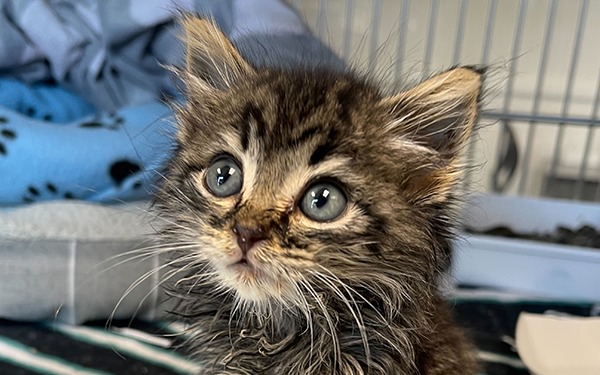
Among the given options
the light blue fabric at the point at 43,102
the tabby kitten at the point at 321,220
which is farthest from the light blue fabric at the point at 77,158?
the tabby kitten at the point at 321,220

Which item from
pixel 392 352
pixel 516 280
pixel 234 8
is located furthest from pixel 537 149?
pixel 392 352

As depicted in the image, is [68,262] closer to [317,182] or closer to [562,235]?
[317,182]

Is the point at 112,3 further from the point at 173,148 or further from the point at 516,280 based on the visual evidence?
the point at 516,280

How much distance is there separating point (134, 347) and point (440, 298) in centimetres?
69

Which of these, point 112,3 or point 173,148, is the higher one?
point 112,3

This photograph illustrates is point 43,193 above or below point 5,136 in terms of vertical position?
below

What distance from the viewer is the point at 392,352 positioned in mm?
717

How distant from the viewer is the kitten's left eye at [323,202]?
660 millimetres

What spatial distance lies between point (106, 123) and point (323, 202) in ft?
2.80

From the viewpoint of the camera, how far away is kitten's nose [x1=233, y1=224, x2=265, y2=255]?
61 cm

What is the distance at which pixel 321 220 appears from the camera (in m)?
0.66

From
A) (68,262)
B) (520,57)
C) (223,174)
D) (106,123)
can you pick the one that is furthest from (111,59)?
(520,57)

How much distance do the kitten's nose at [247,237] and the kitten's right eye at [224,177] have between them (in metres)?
0.11

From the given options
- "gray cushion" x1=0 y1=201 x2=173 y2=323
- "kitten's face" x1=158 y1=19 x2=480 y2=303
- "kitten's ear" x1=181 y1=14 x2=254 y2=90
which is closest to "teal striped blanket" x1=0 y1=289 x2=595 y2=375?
"gray cushion" x1=0 y1=201 x2=173 y2=323
